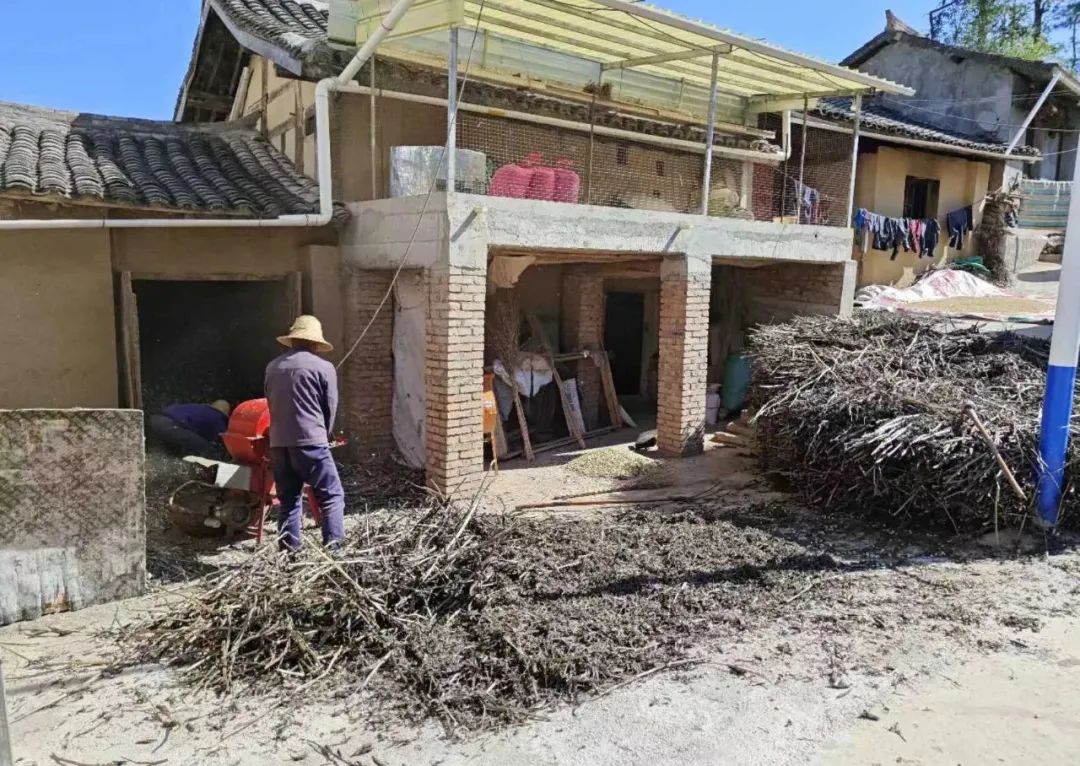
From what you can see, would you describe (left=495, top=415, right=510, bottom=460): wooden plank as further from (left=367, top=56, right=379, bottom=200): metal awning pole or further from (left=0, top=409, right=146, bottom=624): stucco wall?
(left=0, top=409, right=146, bottom=624): stucco wall

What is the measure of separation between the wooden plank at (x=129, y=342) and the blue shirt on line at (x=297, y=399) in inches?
125

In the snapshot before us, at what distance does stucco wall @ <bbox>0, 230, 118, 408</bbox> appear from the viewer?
295 inches

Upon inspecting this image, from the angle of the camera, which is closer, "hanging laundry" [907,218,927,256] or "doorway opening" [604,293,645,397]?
"doorway opening" [604,293,645,397]

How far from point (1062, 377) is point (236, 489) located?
638 cm

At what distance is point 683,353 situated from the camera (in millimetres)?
9203

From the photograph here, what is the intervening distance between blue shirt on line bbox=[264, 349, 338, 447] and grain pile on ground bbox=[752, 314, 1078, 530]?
4.24m

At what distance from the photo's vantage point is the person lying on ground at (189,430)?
25.2 feet

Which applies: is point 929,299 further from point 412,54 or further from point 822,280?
point 412,54

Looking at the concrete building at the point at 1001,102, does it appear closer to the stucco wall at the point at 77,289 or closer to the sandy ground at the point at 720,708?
the sandy ground at the point at 720,708

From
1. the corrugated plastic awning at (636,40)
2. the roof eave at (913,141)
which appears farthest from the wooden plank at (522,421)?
the roof eave at (913,141)

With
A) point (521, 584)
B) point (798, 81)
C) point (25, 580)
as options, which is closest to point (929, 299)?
point (798, 81)

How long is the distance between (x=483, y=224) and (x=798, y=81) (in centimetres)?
501

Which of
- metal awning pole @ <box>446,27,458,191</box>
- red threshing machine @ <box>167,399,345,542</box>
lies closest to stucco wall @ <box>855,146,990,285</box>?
metal awning pole @ <box>446,27,458,191</box>

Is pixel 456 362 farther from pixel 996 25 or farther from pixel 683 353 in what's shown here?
pixel 996 25
